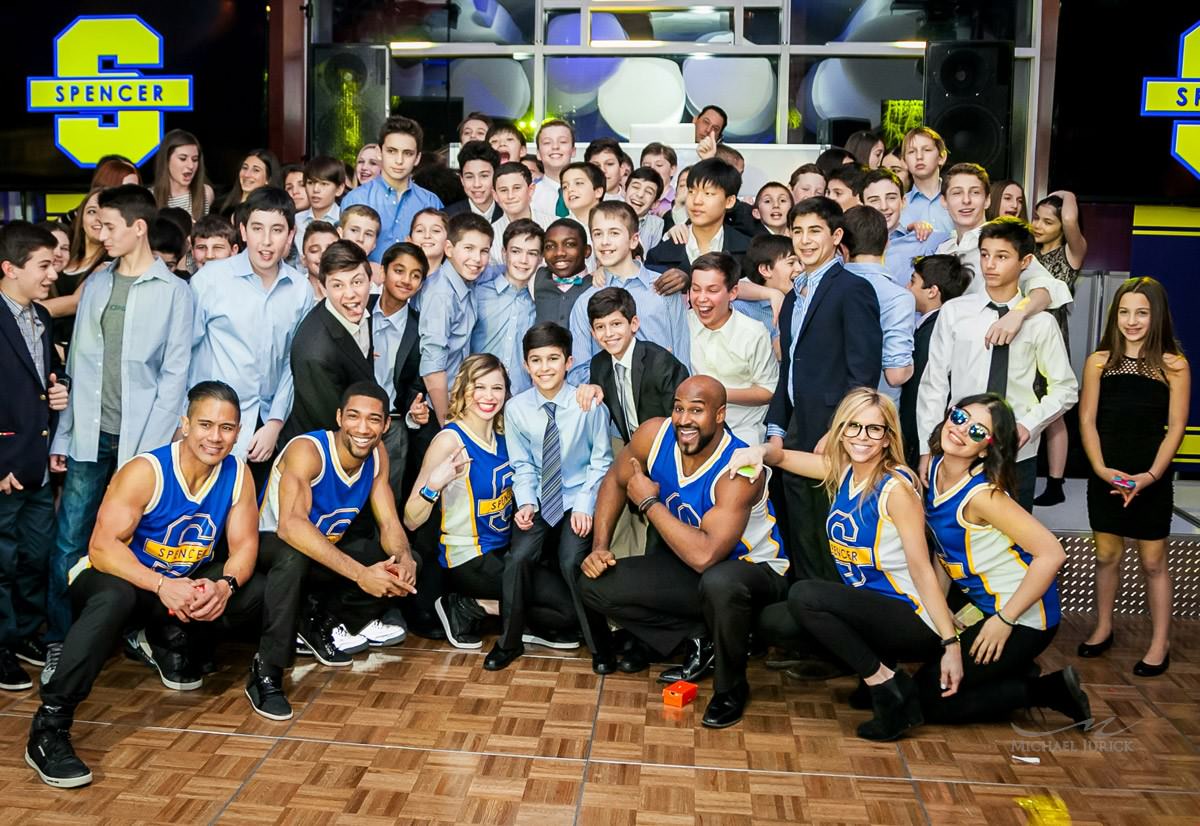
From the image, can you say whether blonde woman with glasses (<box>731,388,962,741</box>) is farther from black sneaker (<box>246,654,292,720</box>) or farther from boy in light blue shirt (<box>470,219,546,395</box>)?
black sneaker (<box>246,654,292,720</box>)

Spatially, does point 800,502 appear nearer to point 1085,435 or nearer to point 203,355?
point 1085,435

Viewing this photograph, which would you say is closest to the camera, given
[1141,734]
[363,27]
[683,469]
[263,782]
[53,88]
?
[263,782]

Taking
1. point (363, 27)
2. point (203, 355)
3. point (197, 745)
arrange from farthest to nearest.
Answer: point (363, 27) < point (203, 355) < point (197, 745)

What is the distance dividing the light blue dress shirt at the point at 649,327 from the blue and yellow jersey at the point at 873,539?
39.0 inches

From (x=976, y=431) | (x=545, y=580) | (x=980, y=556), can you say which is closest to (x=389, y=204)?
(x=545, y=580)

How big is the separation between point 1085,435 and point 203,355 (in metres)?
3.43

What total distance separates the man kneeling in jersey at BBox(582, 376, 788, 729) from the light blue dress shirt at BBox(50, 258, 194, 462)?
5.33ft

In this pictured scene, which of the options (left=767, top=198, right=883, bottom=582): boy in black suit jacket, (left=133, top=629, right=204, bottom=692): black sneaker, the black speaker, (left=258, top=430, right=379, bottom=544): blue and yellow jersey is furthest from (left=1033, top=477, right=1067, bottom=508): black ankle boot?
the black speaker

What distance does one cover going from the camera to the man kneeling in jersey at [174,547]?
12.0 ft

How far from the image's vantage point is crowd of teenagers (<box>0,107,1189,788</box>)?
12.6ft

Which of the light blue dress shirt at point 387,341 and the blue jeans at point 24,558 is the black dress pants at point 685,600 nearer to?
the light blue dress shirt at point 387,341

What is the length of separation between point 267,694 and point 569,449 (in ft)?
4.48

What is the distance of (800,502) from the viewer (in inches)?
173

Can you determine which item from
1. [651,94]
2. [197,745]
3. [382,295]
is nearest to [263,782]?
[197,745]
